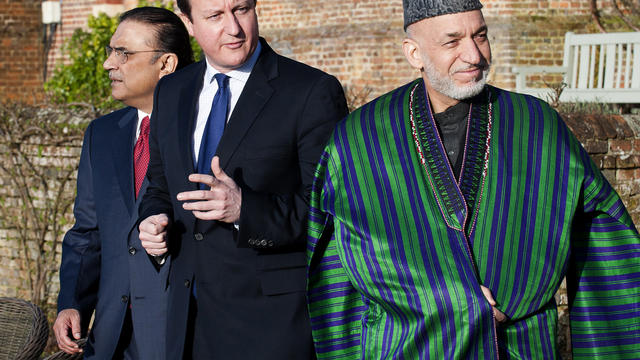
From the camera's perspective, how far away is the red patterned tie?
3285 mm

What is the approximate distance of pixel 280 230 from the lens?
2682 mm

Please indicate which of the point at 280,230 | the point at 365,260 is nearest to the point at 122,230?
the point at 280,230

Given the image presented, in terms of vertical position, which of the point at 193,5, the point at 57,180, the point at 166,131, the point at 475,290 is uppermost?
the point at 193,5

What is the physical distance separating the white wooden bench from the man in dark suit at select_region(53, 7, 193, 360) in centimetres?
548

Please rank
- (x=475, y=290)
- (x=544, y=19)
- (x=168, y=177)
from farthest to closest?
(x=544, y=19), (x=168, y=177), (x=475, y=290)

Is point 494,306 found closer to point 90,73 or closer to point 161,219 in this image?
point 161,219

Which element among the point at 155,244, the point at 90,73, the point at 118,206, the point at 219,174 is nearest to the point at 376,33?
the point at 90,73

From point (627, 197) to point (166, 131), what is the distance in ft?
11.7

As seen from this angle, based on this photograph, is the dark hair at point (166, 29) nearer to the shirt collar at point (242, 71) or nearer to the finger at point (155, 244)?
the shirt collar at point (242, 71)

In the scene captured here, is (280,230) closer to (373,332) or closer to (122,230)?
(373,332)

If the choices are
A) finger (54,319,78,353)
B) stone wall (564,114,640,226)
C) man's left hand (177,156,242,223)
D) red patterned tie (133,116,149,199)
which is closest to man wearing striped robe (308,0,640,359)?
man's left hand (177,156,242,223)

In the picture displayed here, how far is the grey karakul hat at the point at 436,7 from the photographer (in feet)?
8.22

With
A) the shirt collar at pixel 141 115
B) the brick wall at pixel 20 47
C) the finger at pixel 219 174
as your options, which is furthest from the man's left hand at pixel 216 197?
the brick wall at pixel 20 47

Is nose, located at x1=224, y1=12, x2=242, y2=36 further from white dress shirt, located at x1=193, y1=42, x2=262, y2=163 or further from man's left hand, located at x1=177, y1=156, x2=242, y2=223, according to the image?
man's left hand, located at x1=177, y1=156, x2=242, y2=223
